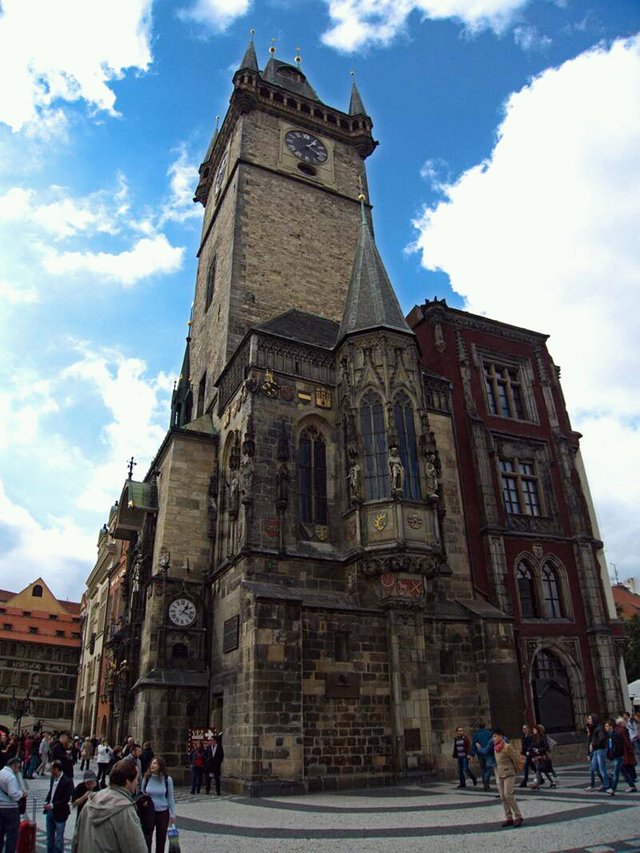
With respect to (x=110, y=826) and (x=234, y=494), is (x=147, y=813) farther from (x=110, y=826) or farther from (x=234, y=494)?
(x=234, y=494)

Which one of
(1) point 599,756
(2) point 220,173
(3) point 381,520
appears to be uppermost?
(2) point 220,173

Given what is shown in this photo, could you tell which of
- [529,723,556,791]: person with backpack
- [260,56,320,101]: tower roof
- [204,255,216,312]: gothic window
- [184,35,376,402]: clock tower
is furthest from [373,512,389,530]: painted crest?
[260,56,320,101]: tower roof

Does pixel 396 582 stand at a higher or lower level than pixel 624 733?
higher

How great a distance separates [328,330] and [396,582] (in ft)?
37.3

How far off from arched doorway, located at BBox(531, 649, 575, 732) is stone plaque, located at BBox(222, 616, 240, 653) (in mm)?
10588

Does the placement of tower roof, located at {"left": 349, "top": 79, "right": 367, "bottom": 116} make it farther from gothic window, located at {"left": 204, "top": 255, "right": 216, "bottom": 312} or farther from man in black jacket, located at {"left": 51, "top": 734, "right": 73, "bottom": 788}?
man in black jacket, located at {"left": 51, "top": 734, "right": 73, "bottom": 788}

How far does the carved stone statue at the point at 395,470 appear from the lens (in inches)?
689

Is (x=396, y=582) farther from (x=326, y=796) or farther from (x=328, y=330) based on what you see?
(x=328, y=330)

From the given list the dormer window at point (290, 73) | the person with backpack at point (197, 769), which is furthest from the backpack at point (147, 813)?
the dormer window at point (290, 73)

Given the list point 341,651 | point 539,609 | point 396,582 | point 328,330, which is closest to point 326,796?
point 341,651

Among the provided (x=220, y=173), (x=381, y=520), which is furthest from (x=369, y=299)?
(x=220, y=173)

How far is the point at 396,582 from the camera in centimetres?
1680

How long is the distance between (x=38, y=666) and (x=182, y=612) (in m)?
41.9

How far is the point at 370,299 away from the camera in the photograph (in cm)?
2133
